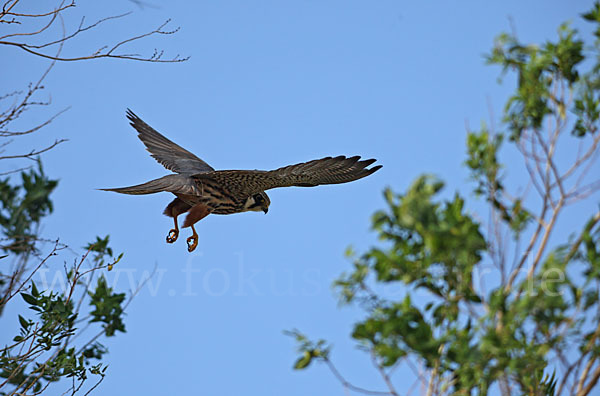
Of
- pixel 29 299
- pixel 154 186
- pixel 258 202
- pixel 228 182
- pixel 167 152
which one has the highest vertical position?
pixel 167 152

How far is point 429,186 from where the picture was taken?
316 cm

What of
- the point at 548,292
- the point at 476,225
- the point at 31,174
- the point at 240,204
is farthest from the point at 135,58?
the point at 31,174

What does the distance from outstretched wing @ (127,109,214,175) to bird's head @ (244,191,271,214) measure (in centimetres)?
46

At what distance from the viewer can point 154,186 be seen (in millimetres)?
4688

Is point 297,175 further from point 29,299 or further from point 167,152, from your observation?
point 29,299

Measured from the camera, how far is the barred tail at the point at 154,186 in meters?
4.35

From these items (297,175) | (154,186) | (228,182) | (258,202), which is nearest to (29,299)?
(154,186)

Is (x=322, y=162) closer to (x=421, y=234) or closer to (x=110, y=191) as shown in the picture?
(x=110, y=191)

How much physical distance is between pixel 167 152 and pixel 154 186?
1.83 m

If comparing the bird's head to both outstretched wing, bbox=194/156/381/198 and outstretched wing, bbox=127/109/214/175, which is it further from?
outstretched wing, bbox=127/109/214/175

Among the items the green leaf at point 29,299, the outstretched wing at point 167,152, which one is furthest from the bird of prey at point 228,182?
the green leaf at point 29,299

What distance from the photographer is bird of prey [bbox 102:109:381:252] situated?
515cm

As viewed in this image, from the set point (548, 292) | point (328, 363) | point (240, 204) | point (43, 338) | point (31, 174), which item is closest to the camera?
point (548, 292)

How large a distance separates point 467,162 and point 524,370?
1329 millimetres
